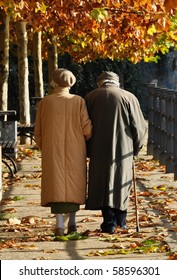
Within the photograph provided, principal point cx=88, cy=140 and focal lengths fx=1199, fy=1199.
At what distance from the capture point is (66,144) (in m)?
12.7

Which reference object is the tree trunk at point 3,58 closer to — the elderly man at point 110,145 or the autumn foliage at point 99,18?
the autumn foliage at point 99,18

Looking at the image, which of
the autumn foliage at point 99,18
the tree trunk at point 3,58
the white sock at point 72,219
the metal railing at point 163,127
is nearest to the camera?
the white sock at point 72,219

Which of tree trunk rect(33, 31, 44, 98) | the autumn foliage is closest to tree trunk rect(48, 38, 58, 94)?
the autumn foliage

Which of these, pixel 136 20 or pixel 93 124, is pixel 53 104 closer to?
pixel 93 124

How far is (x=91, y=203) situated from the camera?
42.2 feet

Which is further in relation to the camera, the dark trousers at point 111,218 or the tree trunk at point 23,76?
the tree trunk at point 23,76

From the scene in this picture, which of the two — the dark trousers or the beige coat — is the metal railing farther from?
the beige coat

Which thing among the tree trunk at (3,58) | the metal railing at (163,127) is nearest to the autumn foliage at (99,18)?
the tree trunk at (3,58)

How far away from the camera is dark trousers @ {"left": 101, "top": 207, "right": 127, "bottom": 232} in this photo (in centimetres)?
1288

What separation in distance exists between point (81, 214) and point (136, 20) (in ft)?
32.6

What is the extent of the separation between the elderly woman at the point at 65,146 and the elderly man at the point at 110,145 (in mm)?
180

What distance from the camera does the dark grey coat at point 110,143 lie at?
12.8m

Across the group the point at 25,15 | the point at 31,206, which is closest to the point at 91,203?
the point at 31,206

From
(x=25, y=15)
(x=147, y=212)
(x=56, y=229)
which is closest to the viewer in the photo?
(x=56, y=229)
